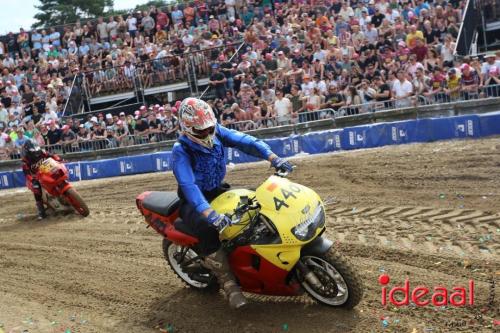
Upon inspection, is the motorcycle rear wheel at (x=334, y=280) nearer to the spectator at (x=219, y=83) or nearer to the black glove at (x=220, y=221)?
the black glove at (x=220, y=221)

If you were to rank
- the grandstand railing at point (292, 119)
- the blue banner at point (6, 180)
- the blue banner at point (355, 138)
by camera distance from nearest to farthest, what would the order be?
the grandstand railing at point (292, 119)
the blue banner at point (355, 138)
the blue banner at point (6, 180)

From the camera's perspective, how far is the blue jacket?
220 inches

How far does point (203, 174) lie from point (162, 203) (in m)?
0.64

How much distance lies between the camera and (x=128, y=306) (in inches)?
257

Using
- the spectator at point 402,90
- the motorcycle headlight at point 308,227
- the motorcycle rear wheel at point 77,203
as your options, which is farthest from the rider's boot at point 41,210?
the spectator at point 402,90

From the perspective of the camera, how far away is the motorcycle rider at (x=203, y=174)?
5609 mm

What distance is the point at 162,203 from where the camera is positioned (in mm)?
6324

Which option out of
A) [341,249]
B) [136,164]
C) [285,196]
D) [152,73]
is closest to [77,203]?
[136,164]

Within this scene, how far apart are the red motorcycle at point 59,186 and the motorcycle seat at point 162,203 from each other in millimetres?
5748

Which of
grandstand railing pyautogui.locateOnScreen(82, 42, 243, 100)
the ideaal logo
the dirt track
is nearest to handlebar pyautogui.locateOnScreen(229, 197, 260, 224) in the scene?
the dirt track

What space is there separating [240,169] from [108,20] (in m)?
14.7

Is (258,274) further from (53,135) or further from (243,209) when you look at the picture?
(53,135)

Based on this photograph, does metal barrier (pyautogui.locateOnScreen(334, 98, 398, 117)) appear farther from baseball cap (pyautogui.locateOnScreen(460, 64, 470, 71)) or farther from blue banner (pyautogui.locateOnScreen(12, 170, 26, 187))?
blue banner (pyautogui.locateOnScreen(12, 170, 26, 187))

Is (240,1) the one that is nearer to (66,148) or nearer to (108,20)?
(108,20)
